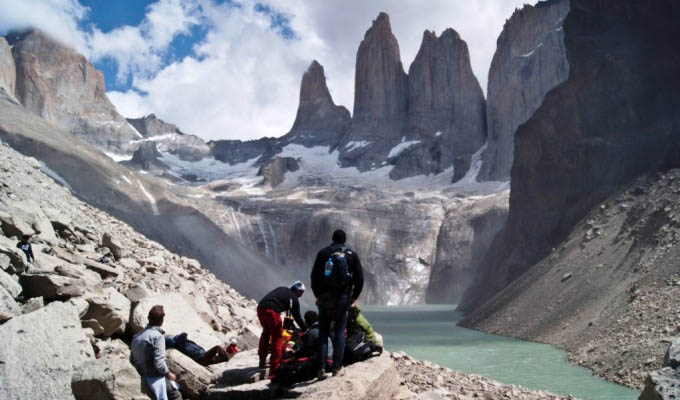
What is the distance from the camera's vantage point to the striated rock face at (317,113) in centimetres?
16750

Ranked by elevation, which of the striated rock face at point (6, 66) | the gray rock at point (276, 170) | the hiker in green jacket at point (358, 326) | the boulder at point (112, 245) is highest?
the striated rock face at point (6, 66)

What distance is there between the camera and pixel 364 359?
859 cm

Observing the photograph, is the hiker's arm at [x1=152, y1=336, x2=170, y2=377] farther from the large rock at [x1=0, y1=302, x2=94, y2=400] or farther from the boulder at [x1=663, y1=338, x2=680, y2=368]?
the boulder at [x1=663, y1=338, x2=680, y2=368]

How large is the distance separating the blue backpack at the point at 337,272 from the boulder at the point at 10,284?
4.75 m

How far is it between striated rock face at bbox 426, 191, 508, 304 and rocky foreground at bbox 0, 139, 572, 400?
227 feet

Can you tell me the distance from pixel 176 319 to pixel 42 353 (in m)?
3.54

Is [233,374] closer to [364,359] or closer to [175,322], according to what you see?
[364,359]

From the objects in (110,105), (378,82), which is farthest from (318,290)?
(110,105)

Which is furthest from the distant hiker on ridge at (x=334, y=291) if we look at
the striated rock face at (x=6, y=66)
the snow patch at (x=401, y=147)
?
the snow patch at (x=401, y=147)

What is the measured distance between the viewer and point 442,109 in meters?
136

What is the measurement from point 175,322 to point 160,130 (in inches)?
7737

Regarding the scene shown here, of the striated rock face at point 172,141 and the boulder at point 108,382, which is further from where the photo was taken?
the striated rock face at point 172,141

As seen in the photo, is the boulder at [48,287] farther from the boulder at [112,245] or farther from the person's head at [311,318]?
the boulder at [112,245]

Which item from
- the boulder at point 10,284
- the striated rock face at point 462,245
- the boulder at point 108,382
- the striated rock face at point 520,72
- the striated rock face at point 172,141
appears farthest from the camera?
the striated rock face at point 172,141
